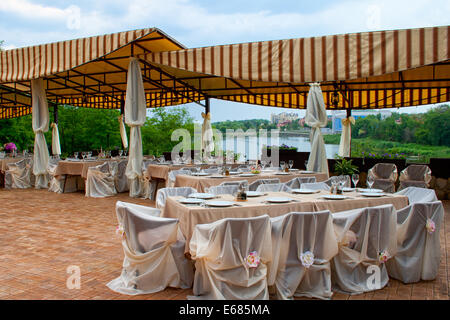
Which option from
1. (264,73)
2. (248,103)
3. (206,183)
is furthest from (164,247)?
(248,103)

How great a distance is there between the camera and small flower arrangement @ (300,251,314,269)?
120 inches

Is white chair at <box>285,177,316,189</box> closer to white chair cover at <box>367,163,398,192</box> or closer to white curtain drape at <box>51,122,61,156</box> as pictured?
white chair cover at <box>367,163,398,192</box>

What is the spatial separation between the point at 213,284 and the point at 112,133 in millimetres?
21842

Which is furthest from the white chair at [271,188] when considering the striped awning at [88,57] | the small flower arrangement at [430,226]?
the striped awning at [88,57]

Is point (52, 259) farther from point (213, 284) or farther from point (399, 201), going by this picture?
point (399, 201)

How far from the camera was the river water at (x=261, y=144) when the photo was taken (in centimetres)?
1222

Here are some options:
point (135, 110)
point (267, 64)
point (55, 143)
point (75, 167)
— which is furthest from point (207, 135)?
point (55, 143)

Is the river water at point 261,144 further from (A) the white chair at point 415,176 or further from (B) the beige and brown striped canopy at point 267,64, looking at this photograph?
(A) the white chair at point 415,176

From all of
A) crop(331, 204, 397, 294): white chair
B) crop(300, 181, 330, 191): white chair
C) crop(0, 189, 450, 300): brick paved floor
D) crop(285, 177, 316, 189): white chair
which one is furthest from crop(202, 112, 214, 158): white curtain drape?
crop(331, 204, 397, 294): white chair

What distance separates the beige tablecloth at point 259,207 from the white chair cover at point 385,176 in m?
4.82

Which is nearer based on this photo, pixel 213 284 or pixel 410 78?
pixel 213 284

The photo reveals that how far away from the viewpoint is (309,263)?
3.06 m

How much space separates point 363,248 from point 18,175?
11.0 meters

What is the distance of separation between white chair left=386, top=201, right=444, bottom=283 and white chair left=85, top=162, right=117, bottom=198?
7.74m
